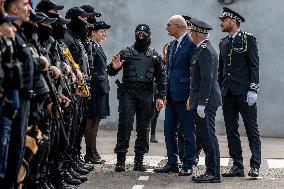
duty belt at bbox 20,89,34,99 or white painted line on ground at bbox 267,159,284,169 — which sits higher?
duty belt at bbox 20,89,34,99

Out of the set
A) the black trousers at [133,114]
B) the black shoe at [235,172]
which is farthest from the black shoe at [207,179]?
the black trousers at [133,114]

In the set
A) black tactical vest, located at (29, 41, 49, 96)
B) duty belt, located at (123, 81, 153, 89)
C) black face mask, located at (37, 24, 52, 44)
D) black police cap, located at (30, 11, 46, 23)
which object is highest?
black police cap, located at (30, 11, 46, 23)

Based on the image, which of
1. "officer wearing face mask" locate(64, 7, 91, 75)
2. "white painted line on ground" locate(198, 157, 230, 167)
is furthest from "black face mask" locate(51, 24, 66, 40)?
"white painted line on ground" locate(198, 157, 230, 167)

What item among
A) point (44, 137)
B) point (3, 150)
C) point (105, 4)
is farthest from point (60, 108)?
point (105, 4)

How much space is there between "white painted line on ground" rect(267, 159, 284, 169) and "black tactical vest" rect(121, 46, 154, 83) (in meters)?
2.55

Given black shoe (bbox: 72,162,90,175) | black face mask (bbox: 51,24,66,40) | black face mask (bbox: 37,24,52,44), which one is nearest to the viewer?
black face mask (bbox: 37,24,52,44)

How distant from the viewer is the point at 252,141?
32.2 feet

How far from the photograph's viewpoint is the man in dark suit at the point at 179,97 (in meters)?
10.0

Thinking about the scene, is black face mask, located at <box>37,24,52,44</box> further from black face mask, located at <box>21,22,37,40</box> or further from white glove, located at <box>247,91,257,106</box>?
white glove, located at <box>247,91,257,106</box>

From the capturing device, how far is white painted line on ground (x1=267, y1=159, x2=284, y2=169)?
11.3 meters

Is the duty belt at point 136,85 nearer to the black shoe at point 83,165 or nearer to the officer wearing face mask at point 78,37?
the officer wearing face mask at point 78,37

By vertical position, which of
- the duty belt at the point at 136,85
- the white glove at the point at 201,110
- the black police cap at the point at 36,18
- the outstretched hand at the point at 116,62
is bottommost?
the white glove at the point at 201,110

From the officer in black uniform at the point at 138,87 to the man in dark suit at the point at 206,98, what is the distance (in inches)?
39.8

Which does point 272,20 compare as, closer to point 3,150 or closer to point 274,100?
point 274,100
